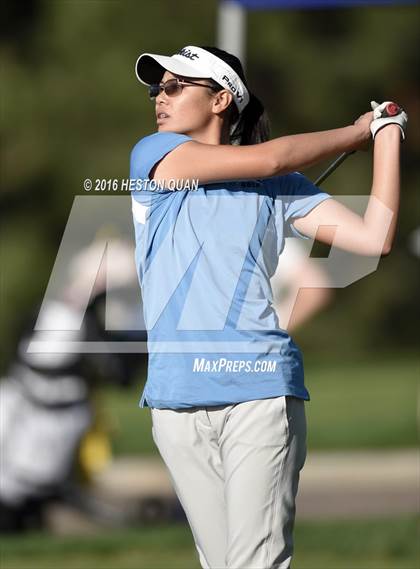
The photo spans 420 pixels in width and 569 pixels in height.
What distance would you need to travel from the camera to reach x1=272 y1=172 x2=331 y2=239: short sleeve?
3.49m

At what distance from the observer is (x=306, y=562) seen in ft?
21.2

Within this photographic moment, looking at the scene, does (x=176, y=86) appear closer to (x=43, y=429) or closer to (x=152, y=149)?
(x=152, y=149)

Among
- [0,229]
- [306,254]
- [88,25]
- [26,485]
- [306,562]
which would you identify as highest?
[88,25]

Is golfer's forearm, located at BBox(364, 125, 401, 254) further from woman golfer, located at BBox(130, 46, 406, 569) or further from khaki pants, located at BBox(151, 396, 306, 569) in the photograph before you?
khaki pants, located at BBox(151, 396, 306, 569)

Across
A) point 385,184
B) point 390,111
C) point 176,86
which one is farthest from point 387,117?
point 176,86

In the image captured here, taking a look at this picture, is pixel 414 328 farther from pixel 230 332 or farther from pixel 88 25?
pixel 230 332

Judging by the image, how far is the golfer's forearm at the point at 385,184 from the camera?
336 centimetres

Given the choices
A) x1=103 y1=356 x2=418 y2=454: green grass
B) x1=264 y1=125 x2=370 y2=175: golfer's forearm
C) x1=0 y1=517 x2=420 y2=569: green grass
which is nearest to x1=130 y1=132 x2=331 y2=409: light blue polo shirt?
x1=264 y1=125 x2=370 y2=175: golfer's forearm

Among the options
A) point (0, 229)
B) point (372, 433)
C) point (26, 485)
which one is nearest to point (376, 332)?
point (0, 229)

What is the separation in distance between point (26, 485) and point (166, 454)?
429 centimetres

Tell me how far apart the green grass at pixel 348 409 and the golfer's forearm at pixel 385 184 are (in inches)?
409

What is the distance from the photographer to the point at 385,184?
3361 millimetres

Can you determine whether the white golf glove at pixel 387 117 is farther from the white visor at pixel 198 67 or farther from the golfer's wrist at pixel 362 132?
the white visor at pixel 198 67

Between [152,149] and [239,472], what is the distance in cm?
89
